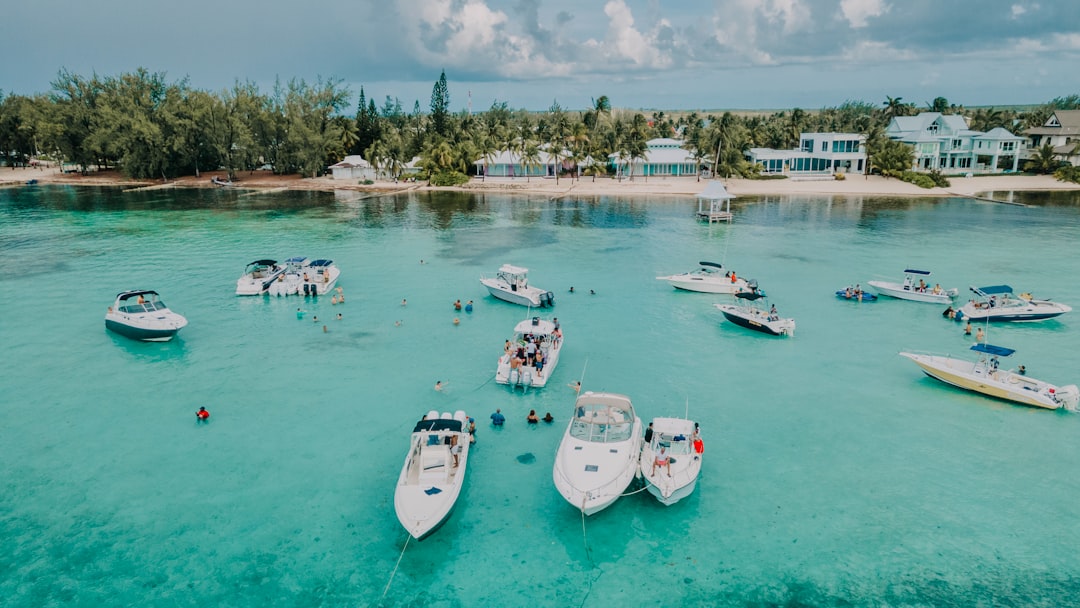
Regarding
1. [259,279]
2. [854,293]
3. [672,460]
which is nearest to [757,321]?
[854,293]

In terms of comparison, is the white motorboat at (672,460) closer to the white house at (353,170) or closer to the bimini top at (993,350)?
the bimini top at (993,350)

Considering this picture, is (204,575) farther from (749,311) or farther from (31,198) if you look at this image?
(31,198)

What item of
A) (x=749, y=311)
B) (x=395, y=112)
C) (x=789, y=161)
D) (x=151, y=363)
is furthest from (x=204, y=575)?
(x=395, y=112)

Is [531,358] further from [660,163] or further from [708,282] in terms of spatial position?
[660,163]

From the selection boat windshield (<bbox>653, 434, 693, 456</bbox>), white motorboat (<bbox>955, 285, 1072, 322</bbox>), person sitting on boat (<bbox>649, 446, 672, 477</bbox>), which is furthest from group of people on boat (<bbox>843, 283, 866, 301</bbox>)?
person sitting on boat (<bbox>649, 446, 672, 477</bbox>)

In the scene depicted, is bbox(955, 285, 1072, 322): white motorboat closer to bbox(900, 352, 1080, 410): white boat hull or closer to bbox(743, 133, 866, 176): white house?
bbox(900, 352, 1080, 410): white boat hull

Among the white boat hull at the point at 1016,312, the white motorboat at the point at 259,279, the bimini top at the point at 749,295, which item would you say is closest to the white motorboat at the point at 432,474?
the bimini top at the point at 749,295
